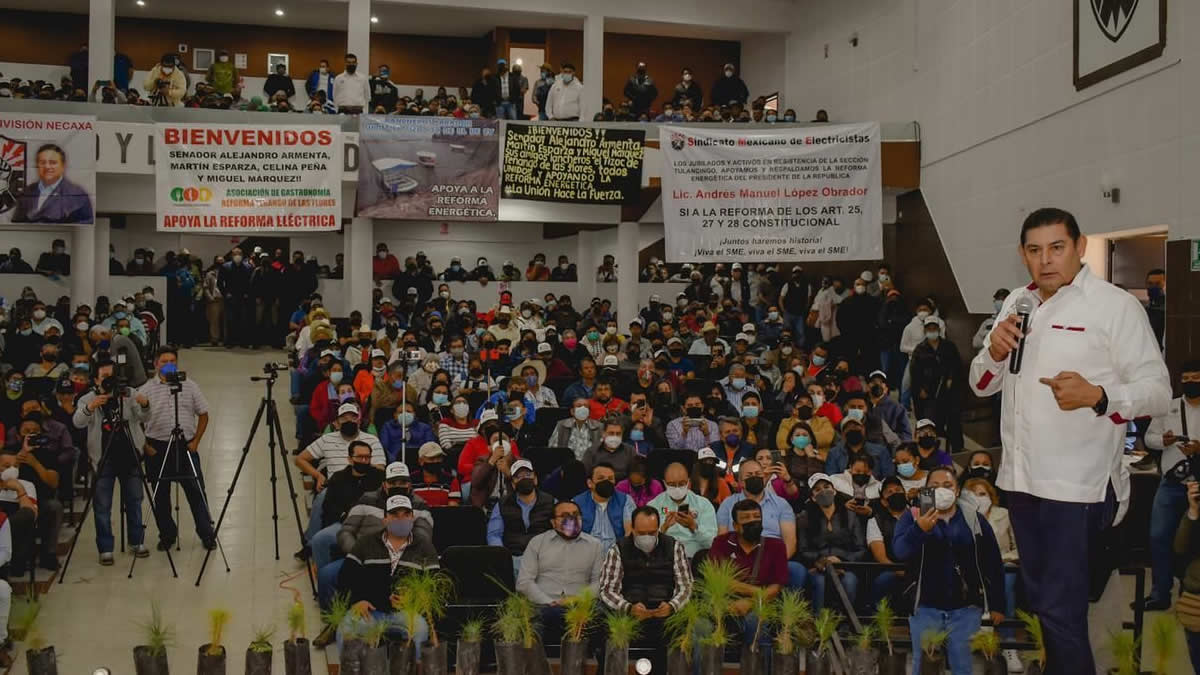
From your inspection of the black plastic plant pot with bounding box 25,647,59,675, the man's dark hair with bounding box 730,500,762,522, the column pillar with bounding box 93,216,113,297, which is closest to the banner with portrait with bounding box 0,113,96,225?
the column pillar with bounding box 93,216,113,297

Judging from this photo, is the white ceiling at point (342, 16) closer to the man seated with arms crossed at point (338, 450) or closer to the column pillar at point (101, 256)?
the column pillar at point (101, 256)

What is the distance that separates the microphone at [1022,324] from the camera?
115 inches

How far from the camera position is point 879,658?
4500mm

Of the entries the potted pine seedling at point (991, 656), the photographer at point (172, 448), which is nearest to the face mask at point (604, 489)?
the photographer at point (172, 448)

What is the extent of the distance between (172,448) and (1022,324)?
8231 millimetres

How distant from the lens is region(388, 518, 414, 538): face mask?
25.2ft

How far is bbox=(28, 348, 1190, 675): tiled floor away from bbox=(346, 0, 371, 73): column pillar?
9124 mm

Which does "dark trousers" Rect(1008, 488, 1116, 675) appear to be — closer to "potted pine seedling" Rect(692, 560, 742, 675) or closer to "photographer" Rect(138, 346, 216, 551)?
"potted pine seedling" Rect(692, 560, 742, 675)

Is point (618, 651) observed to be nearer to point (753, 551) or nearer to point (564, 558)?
point (564, 558)

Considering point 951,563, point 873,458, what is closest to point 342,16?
point 873,458

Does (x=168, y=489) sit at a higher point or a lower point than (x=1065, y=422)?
lower

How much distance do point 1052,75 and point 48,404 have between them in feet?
35.3

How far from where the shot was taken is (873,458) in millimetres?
9898

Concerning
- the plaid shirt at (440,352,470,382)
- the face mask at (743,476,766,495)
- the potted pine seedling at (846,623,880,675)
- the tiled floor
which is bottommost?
the tiled floor
